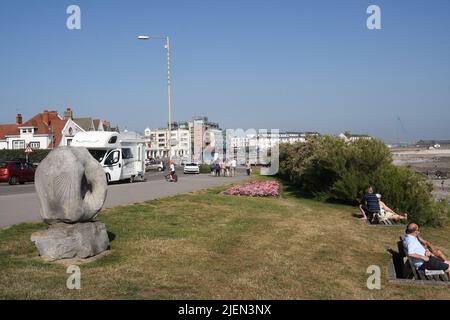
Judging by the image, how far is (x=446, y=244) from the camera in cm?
1294

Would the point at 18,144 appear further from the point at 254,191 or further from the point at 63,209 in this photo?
the point at 63,209

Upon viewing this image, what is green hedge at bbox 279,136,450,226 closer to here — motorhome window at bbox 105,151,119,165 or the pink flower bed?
the pink flower bed

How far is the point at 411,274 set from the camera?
8.11 m

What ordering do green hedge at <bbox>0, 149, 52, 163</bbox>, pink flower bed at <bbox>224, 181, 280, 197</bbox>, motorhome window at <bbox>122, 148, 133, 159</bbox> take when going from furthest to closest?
1. green hedge at <bbox>0, 149, 52, 163</bbox>
2. motorhome window at <bbox>122, 148, 133, 159</bbox>
3. pink flower bed at <bbox>224, 181, 280, 197</bbox>

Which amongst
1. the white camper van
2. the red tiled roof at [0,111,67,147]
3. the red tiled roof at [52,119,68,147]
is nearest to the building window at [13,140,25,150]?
the red tiled roof at [0,111,67,147]

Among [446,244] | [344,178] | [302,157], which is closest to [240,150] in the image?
[302,157]

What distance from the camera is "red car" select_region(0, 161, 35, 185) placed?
26.6 metres

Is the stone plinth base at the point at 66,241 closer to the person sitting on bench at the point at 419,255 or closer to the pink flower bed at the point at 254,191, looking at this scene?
the person sitting on bench at the point at 419,255

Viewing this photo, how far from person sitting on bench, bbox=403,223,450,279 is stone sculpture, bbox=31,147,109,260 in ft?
18.0

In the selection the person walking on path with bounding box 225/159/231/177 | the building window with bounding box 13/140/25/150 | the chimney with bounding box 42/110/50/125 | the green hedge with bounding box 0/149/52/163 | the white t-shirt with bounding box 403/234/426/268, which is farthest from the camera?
the chimney with bounding box 42/110/50/125

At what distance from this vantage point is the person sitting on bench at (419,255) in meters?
7.89

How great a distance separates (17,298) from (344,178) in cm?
1530

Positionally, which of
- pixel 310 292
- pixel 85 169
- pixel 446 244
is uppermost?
pixel 85 169
